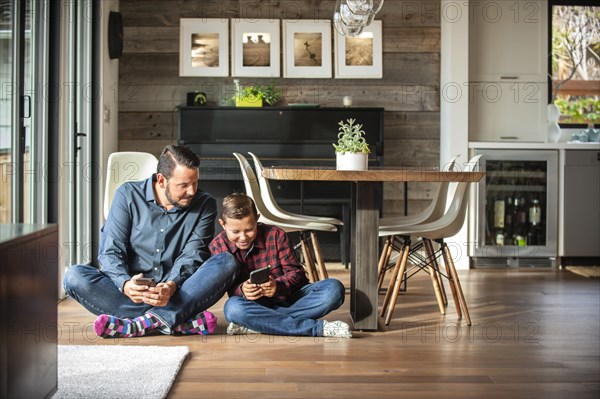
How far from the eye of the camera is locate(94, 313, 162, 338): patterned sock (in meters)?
3.30

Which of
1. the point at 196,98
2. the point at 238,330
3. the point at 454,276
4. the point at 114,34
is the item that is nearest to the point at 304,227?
the point at 454,276

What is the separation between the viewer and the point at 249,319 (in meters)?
3.40

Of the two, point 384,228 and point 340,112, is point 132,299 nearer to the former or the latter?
point 384,228

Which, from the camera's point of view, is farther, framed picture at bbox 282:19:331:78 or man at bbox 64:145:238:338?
framed picture at bbox 282:19:331:78

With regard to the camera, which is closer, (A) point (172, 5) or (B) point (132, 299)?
(B) point (132, 299)

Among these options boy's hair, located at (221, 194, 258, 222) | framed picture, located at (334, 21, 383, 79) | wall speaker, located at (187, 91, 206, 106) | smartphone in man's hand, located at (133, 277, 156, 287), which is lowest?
smartphone in man's hand, located at (133, 277, 156, 287)

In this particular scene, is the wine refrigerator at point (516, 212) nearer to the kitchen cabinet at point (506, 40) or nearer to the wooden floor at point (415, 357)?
the kitchen cabinet at point (506, 40)

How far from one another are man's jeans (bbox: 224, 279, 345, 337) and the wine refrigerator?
2.71 meters

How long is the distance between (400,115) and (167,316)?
11.2ft

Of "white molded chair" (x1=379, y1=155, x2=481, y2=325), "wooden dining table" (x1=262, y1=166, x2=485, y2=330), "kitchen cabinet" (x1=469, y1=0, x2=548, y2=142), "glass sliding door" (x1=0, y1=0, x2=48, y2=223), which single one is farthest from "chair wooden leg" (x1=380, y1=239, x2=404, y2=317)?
"kitchen cabinet" (x1=469, y1=0, x2=548, y2=142)

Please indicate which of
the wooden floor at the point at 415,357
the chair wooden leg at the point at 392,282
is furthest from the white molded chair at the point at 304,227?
the chair wooden leg at the point at 392,282

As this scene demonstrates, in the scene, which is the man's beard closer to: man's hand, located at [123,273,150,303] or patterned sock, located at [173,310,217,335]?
man's hand, located at [123,273,150,303]

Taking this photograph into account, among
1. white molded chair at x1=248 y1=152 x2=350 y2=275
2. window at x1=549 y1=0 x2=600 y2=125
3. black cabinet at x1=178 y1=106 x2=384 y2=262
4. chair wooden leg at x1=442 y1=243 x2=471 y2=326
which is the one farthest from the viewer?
window at x1=549 y1=0 x2=600 y2=125

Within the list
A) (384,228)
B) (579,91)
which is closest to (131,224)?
(384,228)
